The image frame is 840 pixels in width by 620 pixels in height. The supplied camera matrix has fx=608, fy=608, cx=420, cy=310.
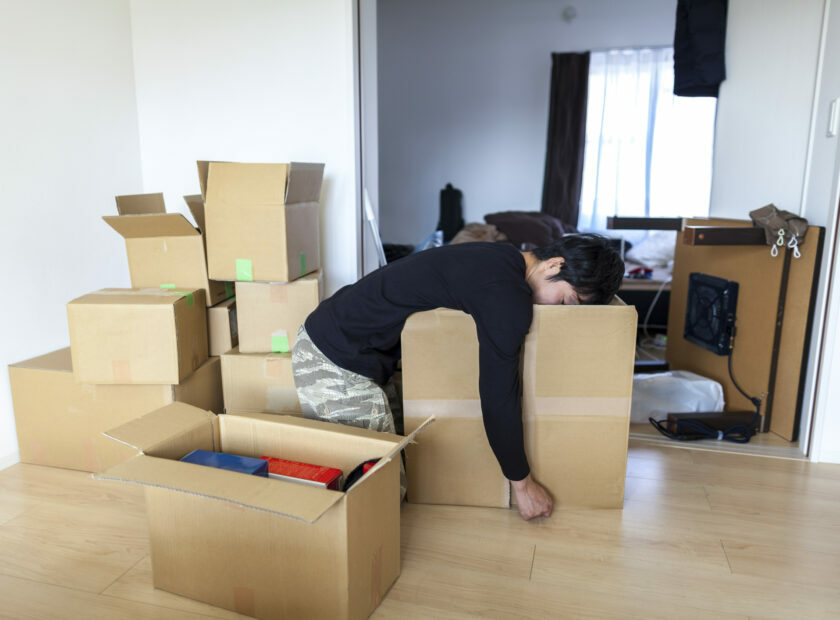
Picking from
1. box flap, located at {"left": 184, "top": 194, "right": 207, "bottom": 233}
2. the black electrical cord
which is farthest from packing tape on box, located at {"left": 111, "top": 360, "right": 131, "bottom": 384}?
the black electrical cord

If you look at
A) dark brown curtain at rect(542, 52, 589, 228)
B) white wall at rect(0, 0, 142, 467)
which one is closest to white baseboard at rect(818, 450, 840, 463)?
white wall at rect(0, 0, 142, 467)

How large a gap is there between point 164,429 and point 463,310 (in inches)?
31.6

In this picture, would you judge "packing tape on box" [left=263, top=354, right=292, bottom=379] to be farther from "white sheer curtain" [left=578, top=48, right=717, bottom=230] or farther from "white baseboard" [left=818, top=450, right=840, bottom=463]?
"white sheer curtain" [left=578, top=48, right=717, bottom=230]

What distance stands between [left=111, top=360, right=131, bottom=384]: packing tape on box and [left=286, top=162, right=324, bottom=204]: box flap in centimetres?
73

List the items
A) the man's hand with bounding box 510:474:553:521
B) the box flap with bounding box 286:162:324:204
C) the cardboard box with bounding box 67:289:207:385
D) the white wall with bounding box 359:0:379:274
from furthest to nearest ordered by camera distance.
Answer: the white wall with bounding box 359:0:379:274
the box flap with bounding box 286:162:324:204
the cardboard box with bounding box 67:289:207:385
the man's hand with bounding box 510:474:553:521

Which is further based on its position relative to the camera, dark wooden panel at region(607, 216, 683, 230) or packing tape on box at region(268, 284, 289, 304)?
dark wooden panel at region(607, 216, 683, 230)

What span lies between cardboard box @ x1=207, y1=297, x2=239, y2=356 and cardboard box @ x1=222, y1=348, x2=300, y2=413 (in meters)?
0.07

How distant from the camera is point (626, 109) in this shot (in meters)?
5.28

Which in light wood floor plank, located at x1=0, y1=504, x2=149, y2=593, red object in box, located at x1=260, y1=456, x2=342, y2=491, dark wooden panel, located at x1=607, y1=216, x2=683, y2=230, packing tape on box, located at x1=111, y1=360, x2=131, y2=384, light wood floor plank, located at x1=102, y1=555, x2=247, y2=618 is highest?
dark wooden panel, located at x1=607, y1=216, x2=683, y2=230

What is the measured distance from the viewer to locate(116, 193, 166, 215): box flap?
2.13m

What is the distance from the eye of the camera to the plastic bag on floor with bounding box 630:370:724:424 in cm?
257

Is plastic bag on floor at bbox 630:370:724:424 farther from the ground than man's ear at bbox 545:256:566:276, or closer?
closer

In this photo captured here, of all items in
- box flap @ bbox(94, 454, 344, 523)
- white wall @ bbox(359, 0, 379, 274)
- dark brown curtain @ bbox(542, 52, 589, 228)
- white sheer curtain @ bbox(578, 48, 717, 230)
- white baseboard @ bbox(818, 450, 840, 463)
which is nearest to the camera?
box flap @ bbox(94, 454, 344, 523)

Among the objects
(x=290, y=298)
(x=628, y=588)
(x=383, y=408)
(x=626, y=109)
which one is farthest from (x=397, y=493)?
(x=626, y=109)
